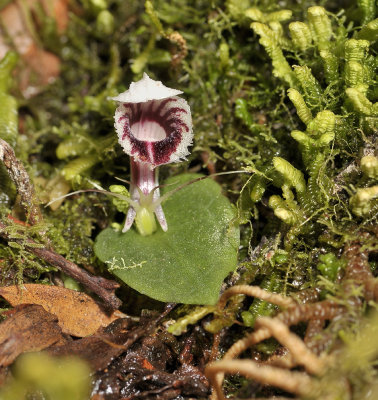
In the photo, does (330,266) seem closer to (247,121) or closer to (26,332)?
(247,121)

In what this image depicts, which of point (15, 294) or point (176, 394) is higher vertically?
point (15, 294)

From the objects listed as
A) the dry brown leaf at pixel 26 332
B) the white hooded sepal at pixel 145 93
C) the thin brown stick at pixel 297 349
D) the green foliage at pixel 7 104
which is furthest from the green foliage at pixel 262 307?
the green foliage at pixel 7 104

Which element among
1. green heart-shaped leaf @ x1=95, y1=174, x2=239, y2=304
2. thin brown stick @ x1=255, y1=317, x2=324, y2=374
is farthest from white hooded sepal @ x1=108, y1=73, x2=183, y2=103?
thin brown stick @ x1=255, y1=317, x2=324, y2=374

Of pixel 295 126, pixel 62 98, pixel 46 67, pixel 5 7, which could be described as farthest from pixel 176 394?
pixel 5 7

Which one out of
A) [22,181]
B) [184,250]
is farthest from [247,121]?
[22,181]

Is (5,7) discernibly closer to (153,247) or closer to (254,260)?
(153,247)

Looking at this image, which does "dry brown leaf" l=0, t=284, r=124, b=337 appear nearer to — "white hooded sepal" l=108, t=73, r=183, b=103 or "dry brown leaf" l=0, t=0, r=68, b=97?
"white hooded sepal" l=108, t=73, r=183, b=103
